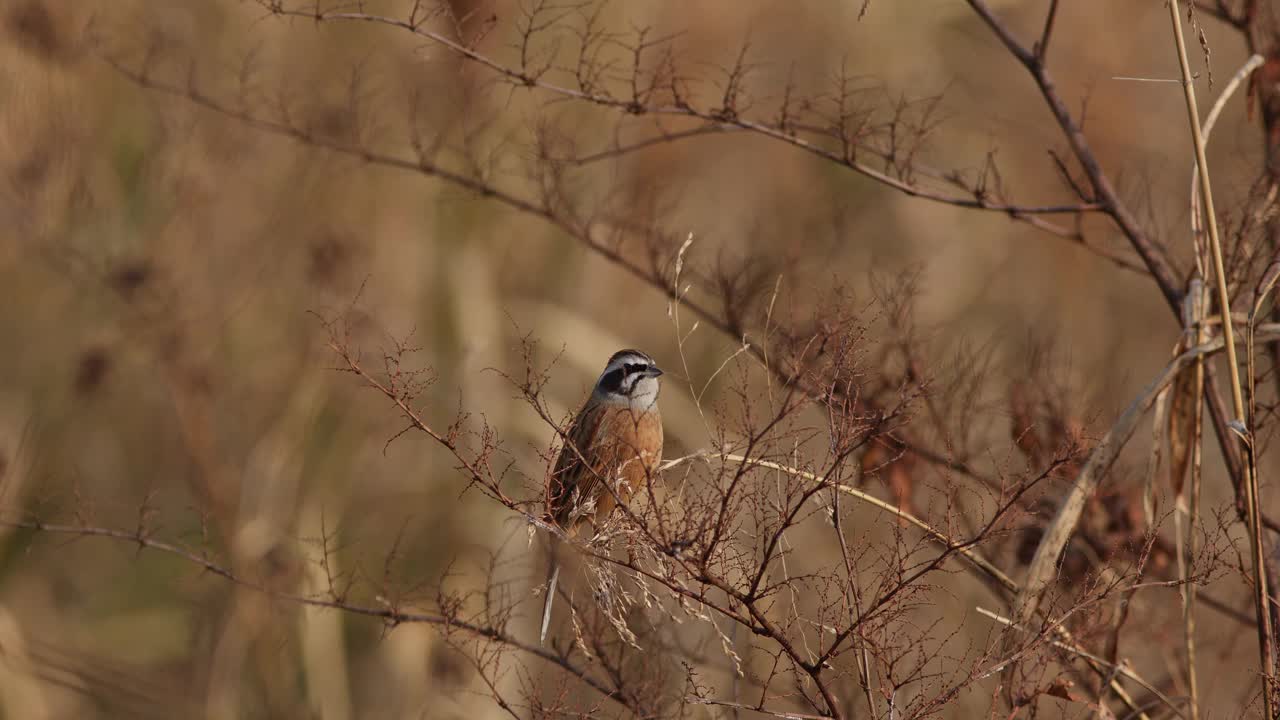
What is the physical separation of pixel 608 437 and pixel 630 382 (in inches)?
34.1

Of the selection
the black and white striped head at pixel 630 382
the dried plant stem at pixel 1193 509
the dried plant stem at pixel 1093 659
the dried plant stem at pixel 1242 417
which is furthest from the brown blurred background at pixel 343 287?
the dried plant stem at pixel 1242 417

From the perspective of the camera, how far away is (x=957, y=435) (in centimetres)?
361

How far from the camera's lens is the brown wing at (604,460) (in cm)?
251

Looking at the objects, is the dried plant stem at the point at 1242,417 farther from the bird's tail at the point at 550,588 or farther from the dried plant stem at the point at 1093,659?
the bird's tail at the point at 550,588

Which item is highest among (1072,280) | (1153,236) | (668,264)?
(1072,280)

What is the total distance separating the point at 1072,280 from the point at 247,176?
16.9 feet

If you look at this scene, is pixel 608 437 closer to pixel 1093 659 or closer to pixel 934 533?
pixel 934 533

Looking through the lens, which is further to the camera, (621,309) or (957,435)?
(621,309)

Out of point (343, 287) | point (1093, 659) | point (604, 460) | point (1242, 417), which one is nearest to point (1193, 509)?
point (1242, 417)

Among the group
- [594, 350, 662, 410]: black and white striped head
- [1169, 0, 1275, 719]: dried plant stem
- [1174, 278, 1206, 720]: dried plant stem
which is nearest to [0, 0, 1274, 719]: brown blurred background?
[594, 350, 662, 410]: black and white striped head

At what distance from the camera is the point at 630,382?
4316 millimetres

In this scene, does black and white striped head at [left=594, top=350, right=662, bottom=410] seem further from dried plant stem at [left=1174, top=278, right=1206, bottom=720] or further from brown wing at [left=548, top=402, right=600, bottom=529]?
dried plant stem at [left=1174, top=278, right=1206, bottom=720]

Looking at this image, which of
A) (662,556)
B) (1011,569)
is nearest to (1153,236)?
(1011,569)

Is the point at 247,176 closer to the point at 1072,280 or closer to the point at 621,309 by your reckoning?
the point at 621,309
